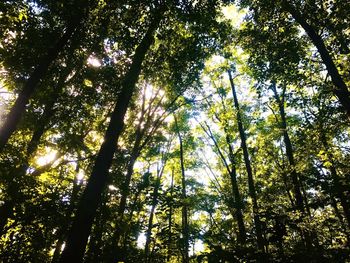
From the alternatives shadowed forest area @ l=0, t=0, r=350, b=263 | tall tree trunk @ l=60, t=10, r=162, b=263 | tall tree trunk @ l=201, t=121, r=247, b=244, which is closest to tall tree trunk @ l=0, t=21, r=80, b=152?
shadowed forest area @ l=0, t=0, r=350, b=263

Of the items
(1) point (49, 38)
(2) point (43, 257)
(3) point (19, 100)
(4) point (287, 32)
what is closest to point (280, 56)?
(4) point (287, 32)

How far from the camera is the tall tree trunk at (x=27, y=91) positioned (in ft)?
29.2

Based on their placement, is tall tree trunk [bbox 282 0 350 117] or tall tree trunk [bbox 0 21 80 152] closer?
tall tree trunk [bbox 0 21 80 152]

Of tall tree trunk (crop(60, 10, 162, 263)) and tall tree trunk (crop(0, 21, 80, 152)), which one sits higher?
tall tree trunk (crop(0, 21, 80, 152))

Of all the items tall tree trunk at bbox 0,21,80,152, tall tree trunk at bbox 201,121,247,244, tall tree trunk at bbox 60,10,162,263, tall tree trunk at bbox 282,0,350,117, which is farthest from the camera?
tall tree trunk at bbox 201,121,247,244

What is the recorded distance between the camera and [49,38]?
35.8ft

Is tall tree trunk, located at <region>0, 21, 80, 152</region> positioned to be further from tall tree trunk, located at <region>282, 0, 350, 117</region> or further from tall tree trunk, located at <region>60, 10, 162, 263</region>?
tall tree trunk, located at <region>282, 0, 350, 117</region>

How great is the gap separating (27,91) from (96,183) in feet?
16.1

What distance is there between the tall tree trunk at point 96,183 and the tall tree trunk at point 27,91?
327 centimetres

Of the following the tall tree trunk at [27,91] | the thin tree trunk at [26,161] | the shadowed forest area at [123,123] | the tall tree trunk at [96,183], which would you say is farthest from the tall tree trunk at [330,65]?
the thin tree trunk at [26,161]

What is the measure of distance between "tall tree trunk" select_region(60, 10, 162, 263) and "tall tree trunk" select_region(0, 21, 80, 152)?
3.27m

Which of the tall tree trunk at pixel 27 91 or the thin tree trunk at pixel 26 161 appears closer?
the thin tree trunk at pixel 26 161

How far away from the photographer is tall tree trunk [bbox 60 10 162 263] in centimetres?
Answer: 607

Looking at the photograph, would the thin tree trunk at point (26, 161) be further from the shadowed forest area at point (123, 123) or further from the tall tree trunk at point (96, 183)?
the tall tree trunk at point (96, 183)
